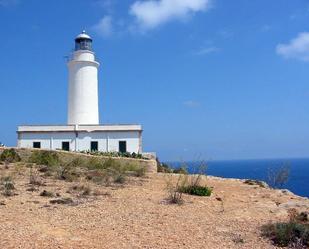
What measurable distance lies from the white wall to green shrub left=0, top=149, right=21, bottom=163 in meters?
9.37

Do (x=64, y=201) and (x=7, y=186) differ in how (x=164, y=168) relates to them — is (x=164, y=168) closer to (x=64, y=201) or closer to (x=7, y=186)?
(x=7, y=186)

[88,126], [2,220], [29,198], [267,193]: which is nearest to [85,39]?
[88,126]

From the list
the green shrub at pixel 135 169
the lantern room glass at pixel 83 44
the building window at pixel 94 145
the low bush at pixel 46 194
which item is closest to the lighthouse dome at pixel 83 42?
the lantern room glass at pixel 83 44

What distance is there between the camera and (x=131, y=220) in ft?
34.0

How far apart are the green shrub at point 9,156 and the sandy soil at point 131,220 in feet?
25.9

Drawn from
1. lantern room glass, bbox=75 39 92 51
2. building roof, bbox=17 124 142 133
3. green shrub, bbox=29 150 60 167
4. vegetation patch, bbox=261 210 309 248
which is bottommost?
vegetation patch, bbox=261 210 309 248

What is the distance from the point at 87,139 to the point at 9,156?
10.3 m

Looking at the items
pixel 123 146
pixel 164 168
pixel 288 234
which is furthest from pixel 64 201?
pixel 123 146

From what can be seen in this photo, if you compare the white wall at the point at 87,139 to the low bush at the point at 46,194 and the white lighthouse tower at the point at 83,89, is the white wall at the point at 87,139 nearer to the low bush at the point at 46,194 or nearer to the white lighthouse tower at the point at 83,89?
the white lighthouse tower at the point at 83,89

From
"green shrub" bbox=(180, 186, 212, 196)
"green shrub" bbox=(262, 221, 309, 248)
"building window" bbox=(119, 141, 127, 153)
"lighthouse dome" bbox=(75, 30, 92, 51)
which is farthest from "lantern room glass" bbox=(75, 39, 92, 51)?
"green shrub" bbox=(262, 221, 309, 248)

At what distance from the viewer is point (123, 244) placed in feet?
28.6

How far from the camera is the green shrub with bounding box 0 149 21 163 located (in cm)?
2177

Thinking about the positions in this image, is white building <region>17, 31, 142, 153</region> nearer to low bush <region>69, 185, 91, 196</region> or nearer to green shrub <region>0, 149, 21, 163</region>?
green shrub <region>0, 149, 21, 163</region>

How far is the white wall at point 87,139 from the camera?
32.0m
